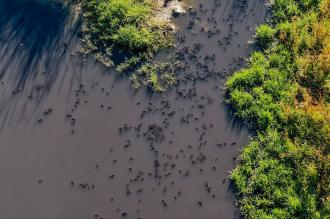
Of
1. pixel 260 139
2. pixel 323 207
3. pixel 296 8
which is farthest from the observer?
pixel 296 8

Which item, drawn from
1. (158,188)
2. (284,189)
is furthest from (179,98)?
(284,189)

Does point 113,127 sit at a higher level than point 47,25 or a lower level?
lower

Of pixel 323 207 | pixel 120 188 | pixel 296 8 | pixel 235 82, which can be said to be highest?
pixel 296 8

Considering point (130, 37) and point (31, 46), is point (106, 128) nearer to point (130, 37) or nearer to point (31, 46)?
point (130, 37)

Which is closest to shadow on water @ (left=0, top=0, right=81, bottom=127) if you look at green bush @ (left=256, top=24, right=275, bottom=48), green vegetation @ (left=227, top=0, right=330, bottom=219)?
green vegetation @ (left=227, top=0, right=330, bottom=219)

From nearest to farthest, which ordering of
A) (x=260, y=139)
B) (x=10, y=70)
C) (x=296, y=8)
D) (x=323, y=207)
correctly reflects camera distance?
(x=323, y=207)
(x=260, y=139)
(x=10, y=70)
(x=296, y=8)

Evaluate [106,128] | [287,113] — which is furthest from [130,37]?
[287,113]

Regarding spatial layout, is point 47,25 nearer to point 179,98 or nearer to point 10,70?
point 10,70
